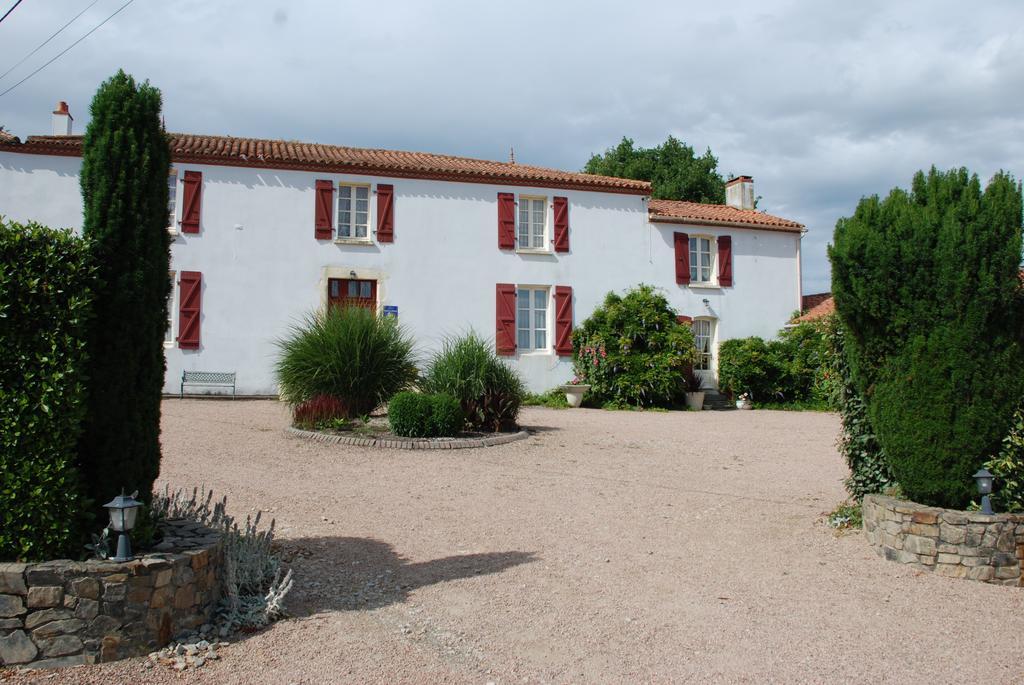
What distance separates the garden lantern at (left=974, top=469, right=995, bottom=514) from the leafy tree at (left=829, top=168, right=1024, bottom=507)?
0.14m

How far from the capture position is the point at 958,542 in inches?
184

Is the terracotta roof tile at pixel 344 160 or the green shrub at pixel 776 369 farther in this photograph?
the green shrub at pixel 776 369

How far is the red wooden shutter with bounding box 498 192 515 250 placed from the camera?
653 inches

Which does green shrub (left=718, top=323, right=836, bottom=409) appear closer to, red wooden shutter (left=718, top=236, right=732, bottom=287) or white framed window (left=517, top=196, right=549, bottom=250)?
red wooden shutter (left=718, top=236, right=732, bottom=287)

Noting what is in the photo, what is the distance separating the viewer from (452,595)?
4.35 meters

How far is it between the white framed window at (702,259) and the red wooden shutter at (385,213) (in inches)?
292

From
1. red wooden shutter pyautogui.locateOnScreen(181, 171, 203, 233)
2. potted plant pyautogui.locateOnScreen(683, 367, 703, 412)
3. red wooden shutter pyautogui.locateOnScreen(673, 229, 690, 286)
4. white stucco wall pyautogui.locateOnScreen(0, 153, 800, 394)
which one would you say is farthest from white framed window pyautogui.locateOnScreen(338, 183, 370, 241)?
potted plant pyautogui.locateOnScreen(683, 367, 703, 412)

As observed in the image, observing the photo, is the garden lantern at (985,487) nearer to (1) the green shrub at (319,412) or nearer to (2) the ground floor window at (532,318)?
(1) the green shrub at (319,412)

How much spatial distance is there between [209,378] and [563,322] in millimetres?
7478

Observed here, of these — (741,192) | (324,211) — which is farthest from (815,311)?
(324,211)

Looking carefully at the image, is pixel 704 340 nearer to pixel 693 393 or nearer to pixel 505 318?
pixel 693 393

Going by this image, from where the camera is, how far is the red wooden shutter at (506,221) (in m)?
Answer: 16.6

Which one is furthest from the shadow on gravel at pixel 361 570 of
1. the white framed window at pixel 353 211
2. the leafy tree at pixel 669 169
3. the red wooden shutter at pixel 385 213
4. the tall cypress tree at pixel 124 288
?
the leafy tree at pixel 669 169

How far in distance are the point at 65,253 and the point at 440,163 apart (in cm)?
1390
